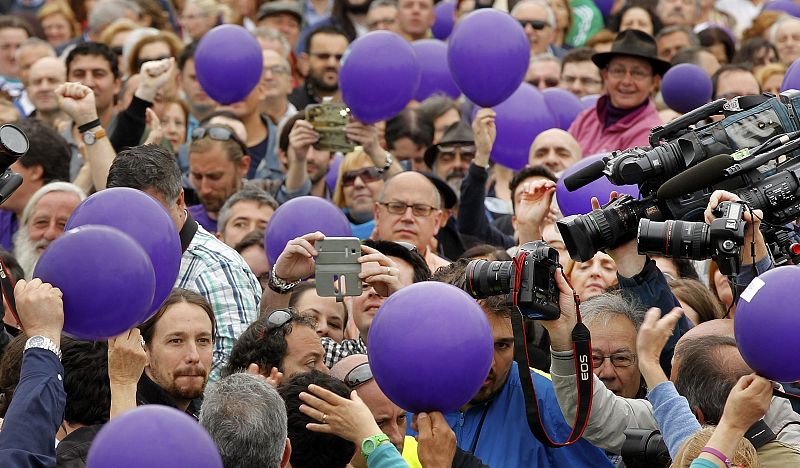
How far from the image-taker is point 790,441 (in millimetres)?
5348

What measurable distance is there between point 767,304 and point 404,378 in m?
1.18

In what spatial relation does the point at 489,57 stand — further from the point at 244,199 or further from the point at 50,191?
the point at 50,191

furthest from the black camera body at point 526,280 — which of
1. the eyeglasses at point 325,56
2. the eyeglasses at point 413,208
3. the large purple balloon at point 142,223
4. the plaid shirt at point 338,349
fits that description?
the eyeglasses at point 325,56

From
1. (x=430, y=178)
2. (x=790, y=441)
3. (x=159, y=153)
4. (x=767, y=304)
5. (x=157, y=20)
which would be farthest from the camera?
(x=157, y=20)

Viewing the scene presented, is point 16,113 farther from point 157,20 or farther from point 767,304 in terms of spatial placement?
point 767,304

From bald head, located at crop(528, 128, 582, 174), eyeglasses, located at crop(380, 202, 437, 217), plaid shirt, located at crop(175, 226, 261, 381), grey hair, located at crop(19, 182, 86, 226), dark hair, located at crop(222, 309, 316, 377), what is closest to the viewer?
dark hair, located at crop(222, 309, 316, 377)

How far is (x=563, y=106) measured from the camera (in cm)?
1092

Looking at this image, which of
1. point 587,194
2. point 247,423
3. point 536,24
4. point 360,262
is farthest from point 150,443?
point 536,24

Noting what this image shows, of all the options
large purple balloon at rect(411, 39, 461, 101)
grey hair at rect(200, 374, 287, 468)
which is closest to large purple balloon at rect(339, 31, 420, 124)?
large purple balloon at rect(411, 39, 461, 101)

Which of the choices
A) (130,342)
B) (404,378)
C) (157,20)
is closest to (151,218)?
(130,342)

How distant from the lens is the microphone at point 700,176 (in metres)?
5.76

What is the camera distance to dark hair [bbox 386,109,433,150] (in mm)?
10320

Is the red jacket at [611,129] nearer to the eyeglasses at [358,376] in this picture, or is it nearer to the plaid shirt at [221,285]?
the plaid shirt at [221,285]

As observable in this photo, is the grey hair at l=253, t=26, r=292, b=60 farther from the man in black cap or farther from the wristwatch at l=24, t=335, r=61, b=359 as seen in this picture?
the wristwatch at l=24, t=335, r=61, b=359
